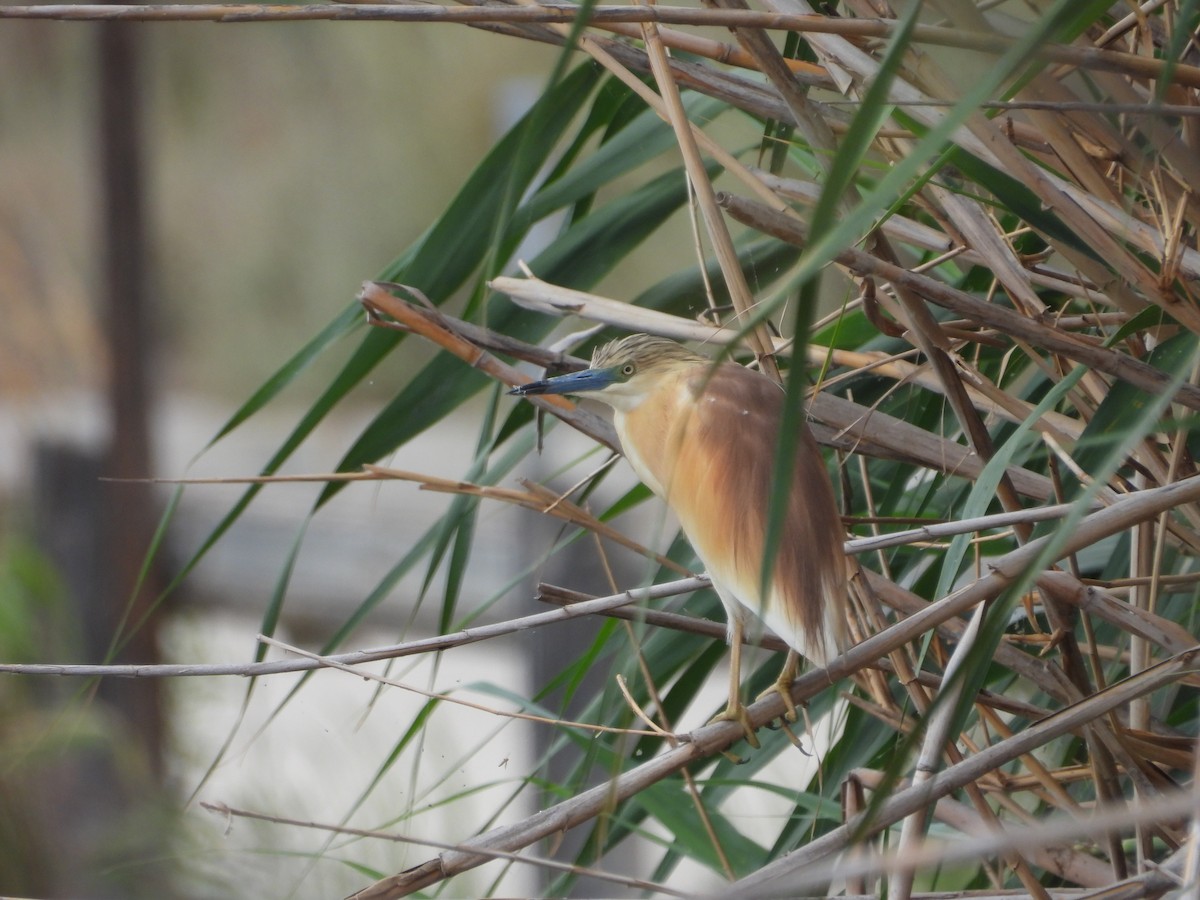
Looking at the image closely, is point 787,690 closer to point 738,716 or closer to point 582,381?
point 738,716

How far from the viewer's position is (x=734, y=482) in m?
0.51

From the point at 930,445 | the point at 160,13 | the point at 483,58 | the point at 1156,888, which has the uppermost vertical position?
the point at 483,58

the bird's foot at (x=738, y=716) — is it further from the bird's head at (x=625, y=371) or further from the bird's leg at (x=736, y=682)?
the bird's head at (x=625, y=371)

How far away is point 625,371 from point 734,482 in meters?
0.12

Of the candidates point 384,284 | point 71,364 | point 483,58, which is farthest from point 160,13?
point 483,58

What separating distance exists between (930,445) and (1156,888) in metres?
0.21

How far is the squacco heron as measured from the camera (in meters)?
0.44

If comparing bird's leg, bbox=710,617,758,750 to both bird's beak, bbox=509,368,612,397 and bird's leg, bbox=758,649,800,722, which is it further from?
bird's beak, bbox=509,368,612,397

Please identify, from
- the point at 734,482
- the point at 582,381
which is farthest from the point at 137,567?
the point at 734,482

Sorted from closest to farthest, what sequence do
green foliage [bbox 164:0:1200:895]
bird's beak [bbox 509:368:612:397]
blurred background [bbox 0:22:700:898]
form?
green foliage [bbox 164:0:1200:895] < bird's beak [bbox 509:368:612:397] < blurred background [bbox 0:22:700:898]

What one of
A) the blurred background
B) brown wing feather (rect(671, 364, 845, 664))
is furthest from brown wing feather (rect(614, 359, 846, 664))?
the blurred background

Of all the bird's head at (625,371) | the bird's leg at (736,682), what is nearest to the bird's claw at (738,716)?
the bird's leg at (736,682)

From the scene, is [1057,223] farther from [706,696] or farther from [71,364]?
[71,364]

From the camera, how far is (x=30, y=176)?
10.7 feet
